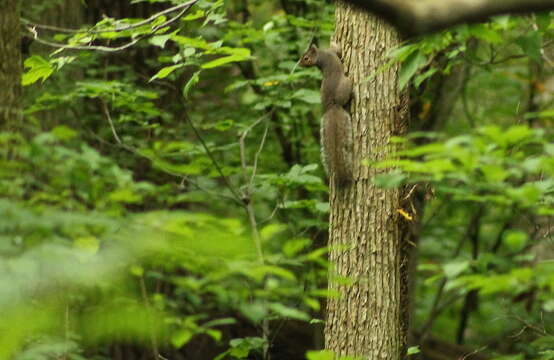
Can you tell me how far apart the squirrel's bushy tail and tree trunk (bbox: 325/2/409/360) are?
0.04m

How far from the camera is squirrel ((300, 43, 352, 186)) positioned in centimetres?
349

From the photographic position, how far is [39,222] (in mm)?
1442

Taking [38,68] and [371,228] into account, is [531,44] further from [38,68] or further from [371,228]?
[38,68]

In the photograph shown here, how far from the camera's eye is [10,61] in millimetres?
4883

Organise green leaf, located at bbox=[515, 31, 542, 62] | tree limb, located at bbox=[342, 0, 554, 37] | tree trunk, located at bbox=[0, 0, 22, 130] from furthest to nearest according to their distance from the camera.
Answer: tree trunk, located at bbox=[0, 0, 22, 130] → green leaf, located at bbox=[515, 31, 542, 62] → tree limb, located at bbox=[342, 0, 554, 37]

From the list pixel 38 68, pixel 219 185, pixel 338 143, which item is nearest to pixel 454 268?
pixel 338 143

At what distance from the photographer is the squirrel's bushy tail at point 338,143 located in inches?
137

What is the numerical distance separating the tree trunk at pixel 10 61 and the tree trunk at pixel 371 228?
2.87 m

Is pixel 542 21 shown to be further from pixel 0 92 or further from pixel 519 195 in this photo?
pixel 0 92

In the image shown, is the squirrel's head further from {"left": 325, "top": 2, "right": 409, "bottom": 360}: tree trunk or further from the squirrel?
{"left": 325, "top": 2, "right": 409, "bottom": 360}: tree trunk

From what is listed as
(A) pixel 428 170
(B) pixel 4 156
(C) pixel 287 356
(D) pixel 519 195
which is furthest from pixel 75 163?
(C) pixel 287 356

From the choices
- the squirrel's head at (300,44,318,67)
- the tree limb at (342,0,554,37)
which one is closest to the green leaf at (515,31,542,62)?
the squirrel's head at (300,44,318,67)

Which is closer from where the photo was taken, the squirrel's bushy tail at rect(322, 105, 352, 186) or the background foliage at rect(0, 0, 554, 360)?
the background foliage at rect(0, 0, 554, 360)

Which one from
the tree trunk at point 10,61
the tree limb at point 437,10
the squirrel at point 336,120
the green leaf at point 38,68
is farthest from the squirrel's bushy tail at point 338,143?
the tree trunk at point 10,61
